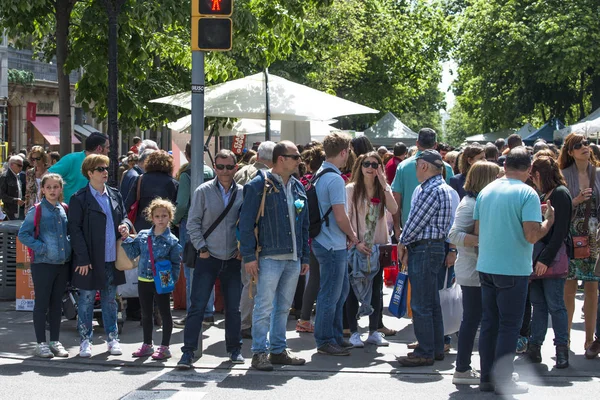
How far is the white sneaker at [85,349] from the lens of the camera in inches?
352

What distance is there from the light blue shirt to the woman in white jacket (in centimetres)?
301

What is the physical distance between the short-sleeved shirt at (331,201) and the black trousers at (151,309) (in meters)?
1.41

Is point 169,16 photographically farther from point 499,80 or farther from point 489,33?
point 499,80

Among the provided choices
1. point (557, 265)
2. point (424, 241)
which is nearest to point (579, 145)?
point (557, 265)

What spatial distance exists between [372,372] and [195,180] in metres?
2.22

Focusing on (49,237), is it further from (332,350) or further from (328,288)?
(332,350)

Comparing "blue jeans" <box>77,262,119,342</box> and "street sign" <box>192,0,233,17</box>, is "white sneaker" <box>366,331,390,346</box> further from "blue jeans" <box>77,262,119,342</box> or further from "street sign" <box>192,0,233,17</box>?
"street sign" <box>192,0,233,17</box>

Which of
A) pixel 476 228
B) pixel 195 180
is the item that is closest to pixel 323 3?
pixel 195 180

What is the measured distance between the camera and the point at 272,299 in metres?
8.47

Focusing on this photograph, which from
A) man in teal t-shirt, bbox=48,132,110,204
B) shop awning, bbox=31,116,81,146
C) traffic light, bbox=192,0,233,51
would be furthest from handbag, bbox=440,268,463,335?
shop awning, bbox=31,116,81,146

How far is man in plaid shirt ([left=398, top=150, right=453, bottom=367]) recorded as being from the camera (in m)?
8.42

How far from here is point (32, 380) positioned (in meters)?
8.04

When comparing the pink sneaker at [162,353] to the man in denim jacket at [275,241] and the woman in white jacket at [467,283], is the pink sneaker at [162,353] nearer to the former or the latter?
the man in denim jacket at [275,241]

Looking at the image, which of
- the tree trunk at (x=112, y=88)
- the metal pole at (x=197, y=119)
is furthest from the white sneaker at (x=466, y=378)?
the tree trunk at (x=112, y=88)
